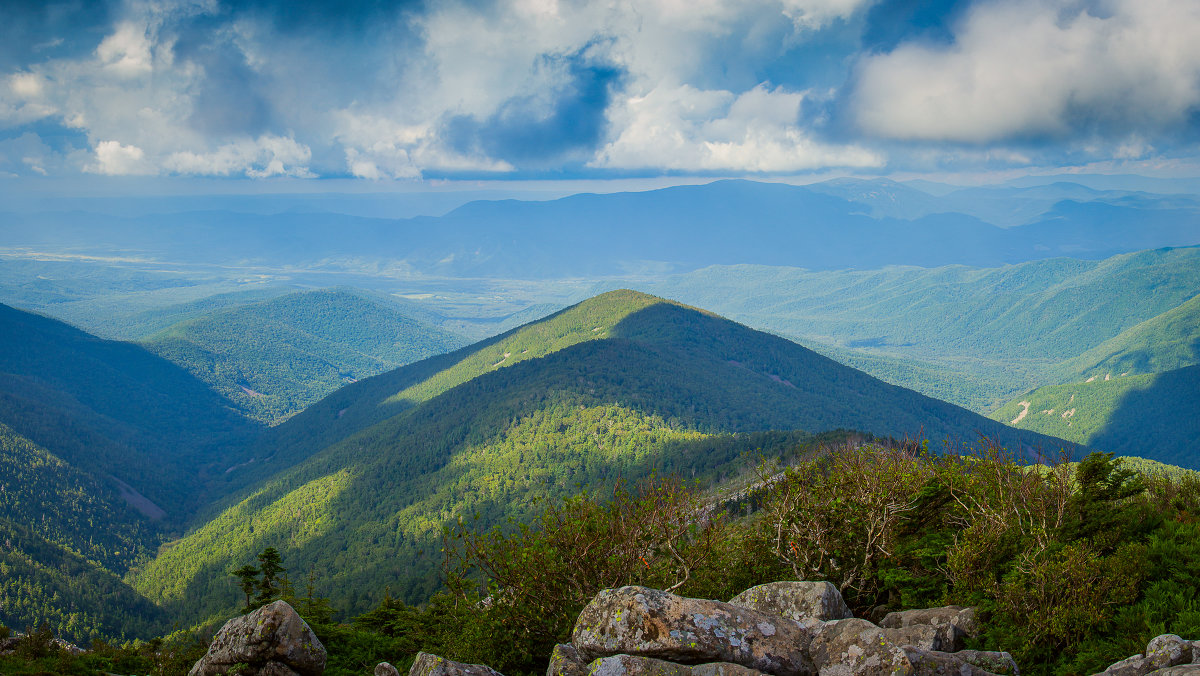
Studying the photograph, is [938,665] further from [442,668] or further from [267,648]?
[267,648]

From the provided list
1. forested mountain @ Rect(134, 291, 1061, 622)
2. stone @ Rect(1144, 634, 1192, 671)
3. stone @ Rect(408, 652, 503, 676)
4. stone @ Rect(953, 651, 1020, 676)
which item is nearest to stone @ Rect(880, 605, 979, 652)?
stone @ Rect(953, 651, 1020, 676)

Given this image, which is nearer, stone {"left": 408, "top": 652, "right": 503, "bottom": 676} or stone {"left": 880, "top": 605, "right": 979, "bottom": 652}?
stone {"left": 408, "top": 652, "right": 503, "bottom": 676}

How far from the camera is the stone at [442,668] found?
51.2ft

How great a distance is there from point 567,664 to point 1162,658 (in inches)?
502

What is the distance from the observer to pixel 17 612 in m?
119

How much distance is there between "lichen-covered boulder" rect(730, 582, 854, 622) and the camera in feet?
59.1

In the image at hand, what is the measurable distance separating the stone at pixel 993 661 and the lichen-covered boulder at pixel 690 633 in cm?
361

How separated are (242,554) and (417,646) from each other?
16079cm

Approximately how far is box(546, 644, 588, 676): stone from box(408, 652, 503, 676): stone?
6.70ft

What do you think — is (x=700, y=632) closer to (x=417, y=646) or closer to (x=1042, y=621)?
(x=1042, y=621)

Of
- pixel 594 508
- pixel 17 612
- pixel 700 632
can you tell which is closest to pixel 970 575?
pixel 700 632

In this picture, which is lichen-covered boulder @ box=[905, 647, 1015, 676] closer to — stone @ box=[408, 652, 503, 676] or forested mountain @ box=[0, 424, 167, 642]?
stone @ box=[408, 652, 503, 676]

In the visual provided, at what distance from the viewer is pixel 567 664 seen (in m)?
15.2

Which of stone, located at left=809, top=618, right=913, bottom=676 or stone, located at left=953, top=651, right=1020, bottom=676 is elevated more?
stone, located at left=809, top=618, right=913, bottom=676
